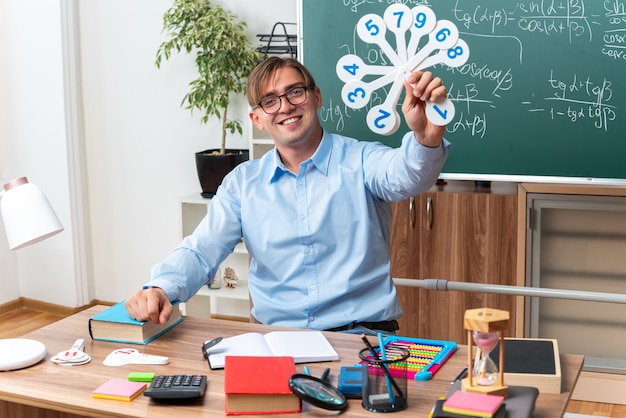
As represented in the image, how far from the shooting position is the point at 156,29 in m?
4.25

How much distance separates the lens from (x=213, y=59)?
12.5 feet

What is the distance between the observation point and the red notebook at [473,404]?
55.0 inches

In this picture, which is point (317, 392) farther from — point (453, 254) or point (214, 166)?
point (214, 166)

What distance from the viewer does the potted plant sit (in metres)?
3.79

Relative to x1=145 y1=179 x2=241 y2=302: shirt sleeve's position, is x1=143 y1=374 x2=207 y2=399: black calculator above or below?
below

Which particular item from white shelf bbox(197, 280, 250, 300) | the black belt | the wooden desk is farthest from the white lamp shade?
white shelf bbox(197, 280, 250, 300)

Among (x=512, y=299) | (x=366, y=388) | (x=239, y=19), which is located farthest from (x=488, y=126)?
(x=366, y=388)

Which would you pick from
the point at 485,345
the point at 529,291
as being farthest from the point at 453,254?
the point at 485,345

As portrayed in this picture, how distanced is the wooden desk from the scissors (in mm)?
18

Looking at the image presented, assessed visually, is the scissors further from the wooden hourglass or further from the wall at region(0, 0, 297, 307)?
the wall at region(0, 0, 297, 307)

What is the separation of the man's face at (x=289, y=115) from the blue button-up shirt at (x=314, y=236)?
6cm

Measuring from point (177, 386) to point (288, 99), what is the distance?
976 mm

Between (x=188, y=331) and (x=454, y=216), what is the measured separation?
1.60m

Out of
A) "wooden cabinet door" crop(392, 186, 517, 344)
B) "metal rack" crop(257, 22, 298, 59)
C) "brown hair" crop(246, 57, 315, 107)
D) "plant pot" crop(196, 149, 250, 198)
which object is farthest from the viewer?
"plant pot" crop(196, 149, 250, 198)
